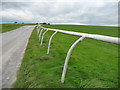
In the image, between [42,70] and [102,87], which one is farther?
[42,70]

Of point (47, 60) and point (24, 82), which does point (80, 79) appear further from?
point (47, 60)

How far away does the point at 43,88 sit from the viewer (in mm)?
2545

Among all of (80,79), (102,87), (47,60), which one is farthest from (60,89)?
(47,60)

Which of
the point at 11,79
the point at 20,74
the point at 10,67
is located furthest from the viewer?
the point at 10,67

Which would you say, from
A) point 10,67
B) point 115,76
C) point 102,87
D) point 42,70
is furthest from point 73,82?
point 10,67

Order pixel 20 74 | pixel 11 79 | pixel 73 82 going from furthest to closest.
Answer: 1. pixel 20 74
2. pixel 11 79
3. pixel 73 82

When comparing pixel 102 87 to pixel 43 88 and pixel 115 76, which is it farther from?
pixel 43 88

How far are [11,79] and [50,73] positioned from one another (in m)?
1.00

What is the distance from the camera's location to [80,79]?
2.91m

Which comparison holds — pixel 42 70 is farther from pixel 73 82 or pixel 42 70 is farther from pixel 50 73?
pixel 73 82

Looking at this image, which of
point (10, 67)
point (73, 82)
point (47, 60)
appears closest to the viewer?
point (73, 82)

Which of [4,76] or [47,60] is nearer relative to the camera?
[4,76]

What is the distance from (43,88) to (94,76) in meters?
1.36

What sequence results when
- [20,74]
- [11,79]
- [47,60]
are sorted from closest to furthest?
[11,79], [20,74], [47,60]
